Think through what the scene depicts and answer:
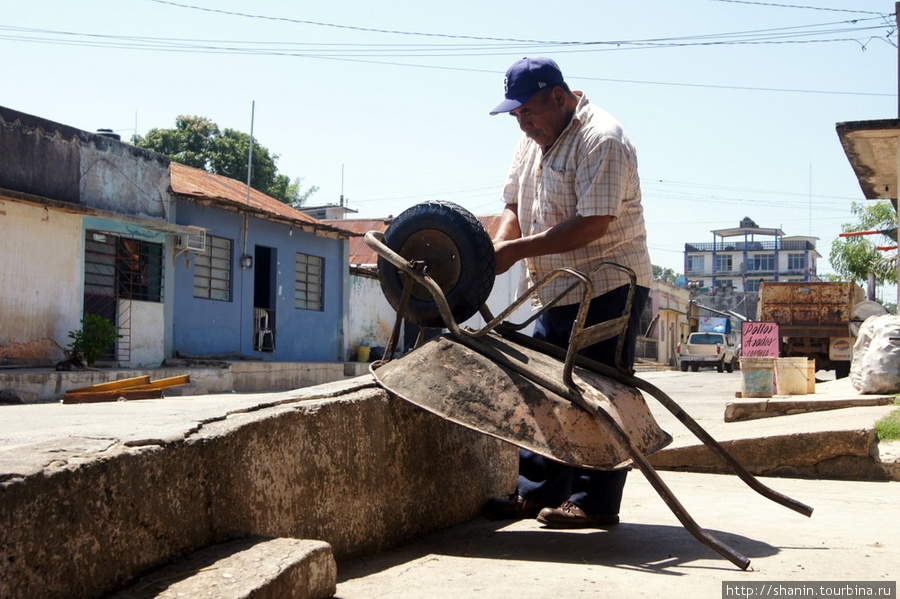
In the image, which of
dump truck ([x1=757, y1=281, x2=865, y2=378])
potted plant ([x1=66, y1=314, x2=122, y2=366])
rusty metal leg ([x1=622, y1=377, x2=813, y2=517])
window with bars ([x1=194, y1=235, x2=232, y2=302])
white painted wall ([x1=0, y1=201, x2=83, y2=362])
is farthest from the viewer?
dump truck ([x1=757, y1=281, x2=865, y2=378])

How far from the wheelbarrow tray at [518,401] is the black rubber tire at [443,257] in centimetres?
20

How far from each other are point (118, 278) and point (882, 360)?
42.8 ft

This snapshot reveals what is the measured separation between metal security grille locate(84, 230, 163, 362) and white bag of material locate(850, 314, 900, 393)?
1174 cm

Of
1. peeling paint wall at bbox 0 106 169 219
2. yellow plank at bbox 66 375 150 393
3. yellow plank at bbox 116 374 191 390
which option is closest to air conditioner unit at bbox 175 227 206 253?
peeling paint wall at bbox 0 106 169 219

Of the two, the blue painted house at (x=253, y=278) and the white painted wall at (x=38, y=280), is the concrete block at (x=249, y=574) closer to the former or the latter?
the white painted wall at (x=38, y=280)

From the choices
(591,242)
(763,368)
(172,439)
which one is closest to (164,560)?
(172,439)

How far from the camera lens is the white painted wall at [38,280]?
1390cm

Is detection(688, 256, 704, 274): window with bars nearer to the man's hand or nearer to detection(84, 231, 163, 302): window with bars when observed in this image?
detection(84, 231, 163, 302): window with bars

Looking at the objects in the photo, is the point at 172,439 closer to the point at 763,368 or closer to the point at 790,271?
the point at 763,368

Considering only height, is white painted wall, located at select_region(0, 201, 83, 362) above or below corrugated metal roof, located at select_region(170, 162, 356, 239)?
below

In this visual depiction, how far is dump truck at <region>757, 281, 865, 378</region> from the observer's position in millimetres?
19188

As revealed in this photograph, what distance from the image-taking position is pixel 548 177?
339 centimetres

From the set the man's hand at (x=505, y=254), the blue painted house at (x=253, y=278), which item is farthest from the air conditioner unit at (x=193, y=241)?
the man's hand at (x=505, y=254)

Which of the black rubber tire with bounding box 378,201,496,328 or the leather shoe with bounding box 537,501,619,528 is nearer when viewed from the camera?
the black rubber tire with bounding box 378,201,496,328
